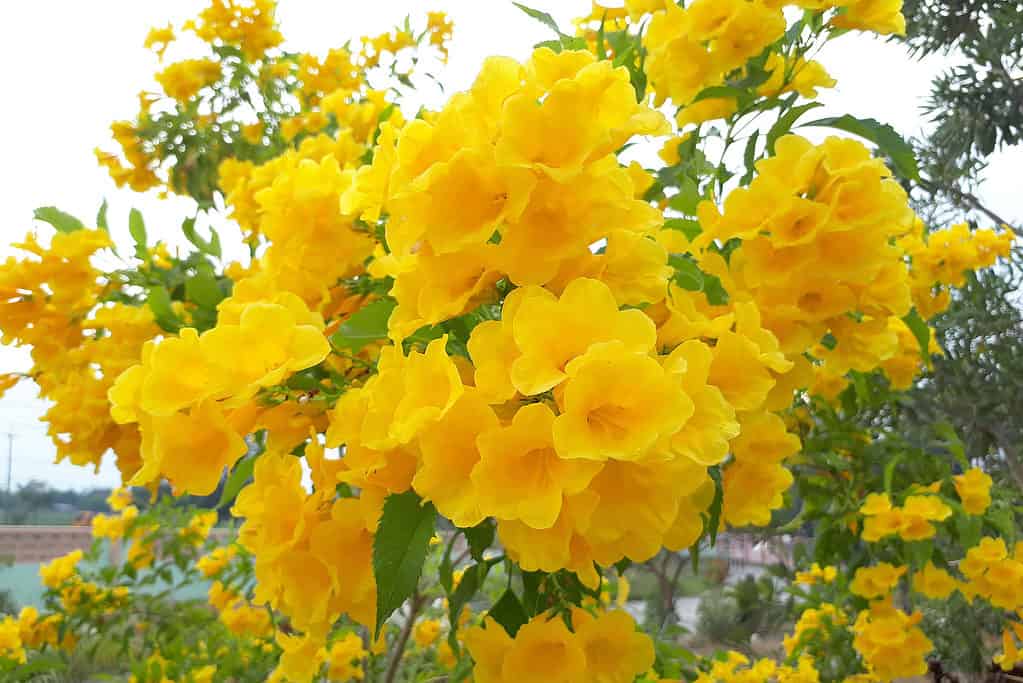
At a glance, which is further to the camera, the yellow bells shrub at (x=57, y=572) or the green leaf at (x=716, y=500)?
the yellow bells shrub at (x=57, y=572)

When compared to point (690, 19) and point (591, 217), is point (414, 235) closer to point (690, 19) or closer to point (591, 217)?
point (591, 217)

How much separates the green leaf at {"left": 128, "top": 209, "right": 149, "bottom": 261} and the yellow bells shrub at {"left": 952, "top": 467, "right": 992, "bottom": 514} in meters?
1.54

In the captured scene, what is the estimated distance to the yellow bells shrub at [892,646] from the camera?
164 centimetres

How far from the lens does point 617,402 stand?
34cm

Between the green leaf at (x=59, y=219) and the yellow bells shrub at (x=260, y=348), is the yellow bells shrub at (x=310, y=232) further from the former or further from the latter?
the green leaf at (x=59, y=219)

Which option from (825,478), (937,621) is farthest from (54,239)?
(937,621)

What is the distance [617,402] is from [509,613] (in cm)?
38

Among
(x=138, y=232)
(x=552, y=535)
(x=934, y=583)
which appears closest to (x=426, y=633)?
(x=934, y=583)

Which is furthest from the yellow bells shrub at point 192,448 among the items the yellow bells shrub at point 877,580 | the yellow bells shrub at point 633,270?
the yellow bells shrub at point 877,580

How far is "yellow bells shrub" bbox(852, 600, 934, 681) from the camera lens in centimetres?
164

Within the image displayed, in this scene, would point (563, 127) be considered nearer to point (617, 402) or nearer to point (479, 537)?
point (617, 402)

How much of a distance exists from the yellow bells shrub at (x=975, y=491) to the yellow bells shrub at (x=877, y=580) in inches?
9.1

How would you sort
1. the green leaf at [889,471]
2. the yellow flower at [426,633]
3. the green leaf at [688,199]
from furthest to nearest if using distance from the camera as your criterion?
the yellow flower at [426,633], the green leaf at [889,471], the green leaf at [688,199]

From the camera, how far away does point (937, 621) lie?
303cm
